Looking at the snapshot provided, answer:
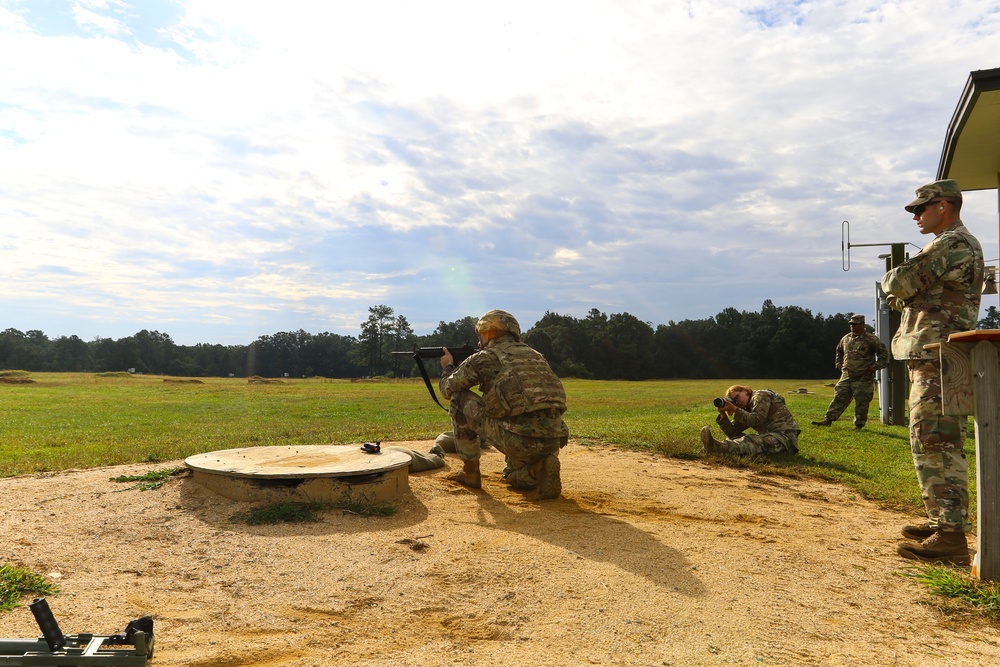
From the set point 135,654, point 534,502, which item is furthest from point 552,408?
point 135,654

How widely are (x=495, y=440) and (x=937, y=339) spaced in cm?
348

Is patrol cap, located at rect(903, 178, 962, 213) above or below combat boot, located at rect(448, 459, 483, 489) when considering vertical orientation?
above

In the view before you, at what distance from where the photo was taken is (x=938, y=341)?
14.4 feet

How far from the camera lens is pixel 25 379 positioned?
37.7 meters

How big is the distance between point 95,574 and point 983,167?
12.2 metres

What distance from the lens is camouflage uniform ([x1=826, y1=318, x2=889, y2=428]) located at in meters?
12.4

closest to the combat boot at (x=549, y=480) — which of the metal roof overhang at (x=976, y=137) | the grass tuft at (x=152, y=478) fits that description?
the grass tuft at (x=152, y=478)

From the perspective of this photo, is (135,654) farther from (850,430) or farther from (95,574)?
(850,430)

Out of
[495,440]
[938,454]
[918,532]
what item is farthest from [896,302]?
[495,440]

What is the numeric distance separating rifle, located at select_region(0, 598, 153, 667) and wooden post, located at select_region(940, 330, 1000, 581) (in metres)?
4.10

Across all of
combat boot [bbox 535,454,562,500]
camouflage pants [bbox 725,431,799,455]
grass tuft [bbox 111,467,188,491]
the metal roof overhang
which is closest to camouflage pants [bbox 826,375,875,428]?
the metal roof overhang

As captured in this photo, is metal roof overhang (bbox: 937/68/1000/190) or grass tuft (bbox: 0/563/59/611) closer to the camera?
grass tuft (bbox: 0/563/59/611)

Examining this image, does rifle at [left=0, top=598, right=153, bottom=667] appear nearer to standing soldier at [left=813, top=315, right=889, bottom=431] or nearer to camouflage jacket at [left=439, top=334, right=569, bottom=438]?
camouflage jacket at [left=439, top=334, right=569, bottom=438]

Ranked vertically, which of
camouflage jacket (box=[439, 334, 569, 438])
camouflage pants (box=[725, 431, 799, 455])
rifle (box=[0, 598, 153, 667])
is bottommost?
rifle (box=[0, 598, 153, 667])
